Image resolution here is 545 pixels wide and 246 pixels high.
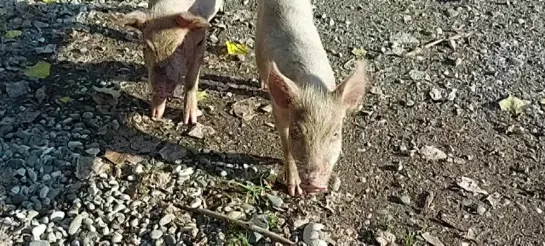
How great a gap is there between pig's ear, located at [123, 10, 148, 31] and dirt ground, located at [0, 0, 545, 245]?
2.89 feet

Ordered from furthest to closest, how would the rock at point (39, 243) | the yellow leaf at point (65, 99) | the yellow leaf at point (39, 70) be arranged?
the yellow leaf at point (39, 70)
the yellow leaf at point (65, 99)
the rock at point (39, 243)

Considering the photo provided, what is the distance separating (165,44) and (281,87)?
1.04 metres

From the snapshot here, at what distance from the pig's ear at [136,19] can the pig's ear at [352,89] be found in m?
1.49

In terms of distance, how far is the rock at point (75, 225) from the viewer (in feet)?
15.4

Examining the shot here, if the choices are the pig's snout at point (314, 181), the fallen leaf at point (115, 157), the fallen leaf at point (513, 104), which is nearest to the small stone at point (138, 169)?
the fallen leaf at point (115, 157)

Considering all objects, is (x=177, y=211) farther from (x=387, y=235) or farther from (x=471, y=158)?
(x=471, y=158)

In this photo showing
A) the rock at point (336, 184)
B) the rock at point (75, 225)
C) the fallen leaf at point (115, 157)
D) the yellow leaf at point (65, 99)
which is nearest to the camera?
the rock at point (75, 225)

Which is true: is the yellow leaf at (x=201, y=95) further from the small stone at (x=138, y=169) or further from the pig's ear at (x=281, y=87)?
the pig's ear at (x=281, y=87)

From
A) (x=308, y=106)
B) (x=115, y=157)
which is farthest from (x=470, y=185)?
(x=115, y=157)

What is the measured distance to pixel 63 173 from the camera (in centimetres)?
514

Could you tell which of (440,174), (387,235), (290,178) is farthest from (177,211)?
(440,174)

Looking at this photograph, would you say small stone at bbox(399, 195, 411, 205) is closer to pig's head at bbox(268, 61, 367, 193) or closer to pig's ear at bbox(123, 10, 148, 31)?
pig's head at bbox(268, 61, 367, 193)

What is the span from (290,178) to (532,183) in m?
1.78

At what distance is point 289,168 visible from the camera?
5.01 meters
